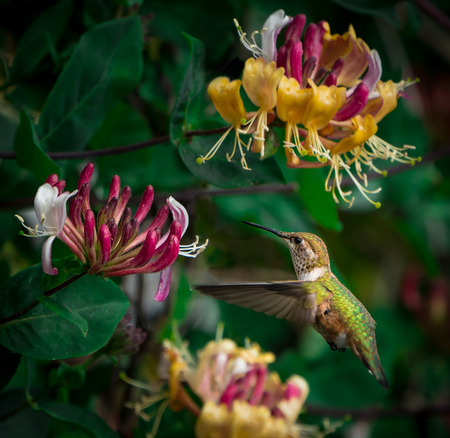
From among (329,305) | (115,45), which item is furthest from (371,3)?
(329,305)

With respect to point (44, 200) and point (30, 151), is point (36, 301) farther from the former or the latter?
point (30, 151)

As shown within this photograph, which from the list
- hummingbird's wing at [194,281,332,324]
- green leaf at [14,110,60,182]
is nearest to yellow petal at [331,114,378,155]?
hummingbird's wing at [194,281,332,324]

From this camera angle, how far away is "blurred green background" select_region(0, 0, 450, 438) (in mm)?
979

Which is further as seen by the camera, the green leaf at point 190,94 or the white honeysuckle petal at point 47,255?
the green leaf at point 190,94

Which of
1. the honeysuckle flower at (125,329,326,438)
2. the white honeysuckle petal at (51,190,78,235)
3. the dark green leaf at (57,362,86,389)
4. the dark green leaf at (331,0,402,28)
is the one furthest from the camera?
the dark green leaf at (331,0,402,28)

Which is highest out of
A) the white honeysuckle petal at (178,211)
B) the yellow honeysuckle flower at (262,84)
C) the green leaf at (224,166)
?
the yellow honeysuckle flower at (262,84)

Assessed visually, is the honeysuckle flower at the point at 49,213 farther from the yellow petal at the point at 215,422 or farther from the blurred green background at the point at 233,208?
the yellow petal at the point at 215,422

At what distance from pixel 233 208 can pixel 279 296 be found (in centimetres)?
46

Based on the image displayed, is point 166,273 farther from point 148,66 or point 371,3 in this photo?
point 371,3

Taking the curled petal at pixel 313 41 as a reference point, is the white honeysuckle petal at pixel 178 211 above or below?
below

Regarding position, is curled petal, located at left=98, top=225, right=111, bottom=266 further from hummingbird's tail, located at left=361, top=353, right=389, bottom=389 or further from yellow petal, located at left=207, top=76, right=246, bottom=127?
hummingbird's tail, located at left=361, top=353, right=389, bottom=389

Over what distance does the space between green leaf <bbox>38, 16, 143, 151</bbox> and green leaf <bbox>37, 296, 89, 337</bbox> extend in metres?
0.35

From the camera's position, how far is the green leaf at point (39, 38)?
38.7 inches

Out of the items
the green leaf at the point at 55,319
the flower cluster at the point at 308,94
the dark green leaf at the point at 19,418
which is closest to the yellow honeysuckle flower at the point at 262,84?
the flower cluster at the point at 308,94
